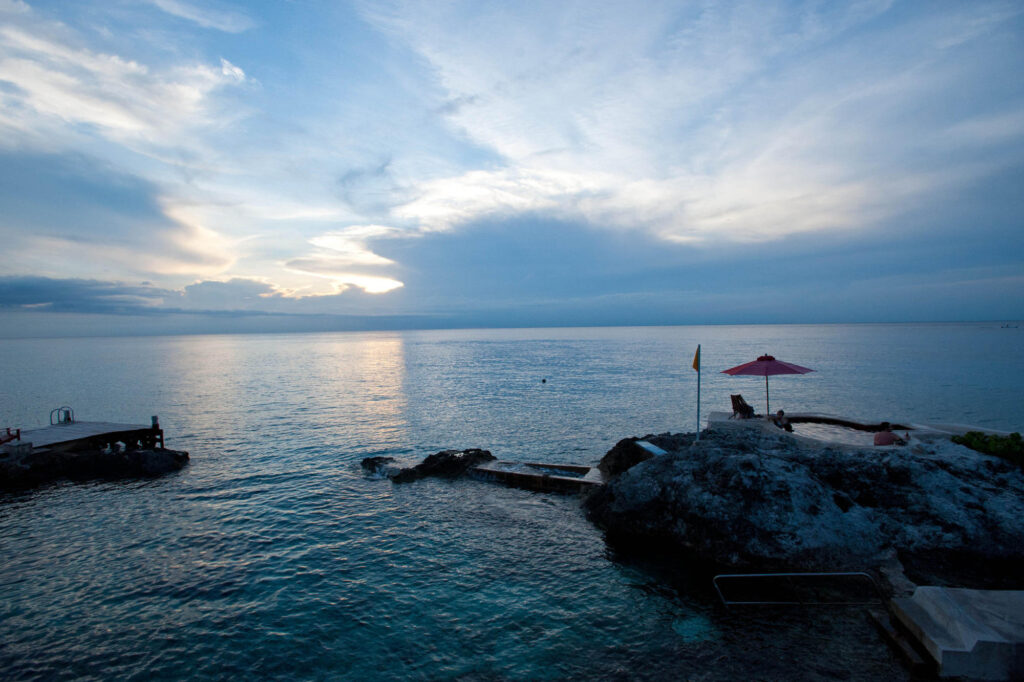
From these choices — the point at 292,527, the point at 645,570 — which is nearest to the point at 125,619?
the point at 292,527

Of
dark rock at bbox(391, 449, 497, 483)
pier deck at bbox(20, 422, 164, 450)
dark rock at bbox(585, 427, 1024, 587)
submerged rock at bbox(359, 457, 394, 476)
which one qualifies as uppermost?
dark rock at bbox(585, 427, 1024, 587)

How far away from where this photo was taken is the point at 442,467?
22.9m

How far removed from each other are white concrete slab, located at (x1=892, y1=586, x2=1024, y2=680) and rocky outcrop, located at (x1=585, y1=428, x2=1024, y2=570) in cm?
323

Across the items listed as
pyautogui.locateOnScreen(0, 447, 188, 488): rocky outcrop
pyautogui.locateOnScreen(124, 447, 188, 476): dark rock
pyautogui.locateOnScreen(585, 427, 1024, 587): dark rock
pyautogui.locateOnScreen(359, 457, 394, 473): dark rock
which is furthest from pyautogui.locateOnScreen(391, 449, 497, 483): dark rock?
pyautogui.locateOnScreen(0, 447, 188, 488): rocky outcrop

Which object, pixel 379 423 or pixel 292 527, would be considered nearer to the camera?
pixel 292 527

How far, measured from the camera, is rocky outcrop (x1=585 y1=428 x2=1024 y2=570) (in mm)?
12109

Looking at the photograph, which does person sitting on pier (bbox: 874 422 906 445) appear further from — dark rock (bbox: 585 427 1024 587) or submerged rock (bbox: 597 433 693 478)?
submerged rock (bbox: 597 433 693 478)

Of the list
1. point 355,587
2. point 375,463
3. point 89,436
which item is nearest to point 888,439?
point 355,587

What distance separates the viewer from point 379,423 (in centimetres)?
3750

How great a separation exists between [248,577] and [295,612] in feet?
9.23

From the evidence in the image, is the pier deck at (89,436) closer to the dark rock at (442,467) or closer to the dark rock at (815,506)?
the dark rock at (442,467)

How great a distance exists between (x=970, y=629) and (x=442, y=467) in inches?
729

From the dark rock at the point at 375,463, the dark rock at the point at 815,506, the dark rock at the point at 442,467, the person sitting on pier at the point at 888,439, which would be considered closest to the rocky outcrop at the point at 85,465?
the dark rock at the point at 375,463

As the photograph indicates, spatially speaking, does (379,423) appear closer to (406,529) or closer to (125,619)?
(406,529)
